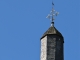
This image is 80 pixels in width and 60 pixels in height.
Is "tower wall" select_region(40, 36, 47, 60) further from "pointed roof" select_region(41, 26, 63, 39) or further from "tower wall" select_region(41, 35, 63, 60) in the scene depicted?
"pointed roof" select_region(41, 26, 63, 39)

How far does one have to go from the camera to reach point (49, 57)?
23.8 m

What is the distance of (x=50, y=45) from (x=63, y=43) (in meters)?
1.08

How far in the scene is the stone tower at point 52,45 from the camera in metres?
24.0

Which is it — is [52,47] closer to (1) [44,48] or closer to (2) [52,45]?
(2) [52,45]

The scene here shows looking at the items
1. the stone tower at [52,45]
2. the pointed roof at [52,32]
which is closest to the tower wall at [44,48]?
the stone tower at [52,45]

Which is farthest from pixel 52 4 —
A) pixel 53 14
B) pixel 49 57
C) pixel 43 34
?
pixel 49 57

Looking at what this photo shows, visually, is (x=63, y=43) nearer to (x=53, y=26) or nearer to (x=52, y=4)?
(x=53, y=26)

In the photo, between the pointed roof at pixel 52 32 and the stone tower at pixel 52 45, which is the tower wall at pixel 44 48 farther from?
the pointed roof at pixel 52 32

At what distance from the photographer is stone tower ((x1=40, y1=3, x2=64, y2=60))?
2395 cm

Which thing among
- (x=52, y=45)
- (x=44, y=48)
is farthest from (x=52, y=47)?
(x=44, y=48)

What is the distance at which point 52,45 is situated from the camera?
24297 mm

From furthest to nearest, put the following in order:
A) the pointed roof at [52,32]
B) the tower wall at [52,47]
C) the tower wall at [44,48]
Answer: the pointed roof at [52,32]
the tower wall at [44,48]
the tower wall at [52,47]

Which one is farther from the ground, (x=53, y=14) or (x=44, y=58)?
(x=53, y=14)

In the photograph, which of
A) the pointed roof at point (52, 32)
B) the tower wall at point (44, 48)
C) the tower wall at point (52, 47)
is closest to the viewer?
the tower wall at point (52, 47)
